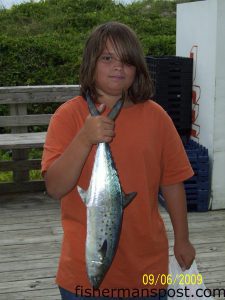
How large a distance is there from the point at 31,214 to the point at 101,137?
3.63 m

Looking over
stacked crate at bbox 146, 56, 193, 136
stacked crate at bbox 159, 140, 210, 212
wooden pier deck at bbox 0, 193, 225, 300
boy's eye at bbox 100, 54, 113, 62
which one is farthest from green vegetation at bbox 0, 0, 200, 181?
boy's eye at bbox 100, 54, 113, 62

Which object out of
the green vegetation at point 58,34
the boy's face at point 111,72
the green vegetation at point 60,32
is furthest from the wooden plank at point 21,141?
the green vegetation at point 60,32

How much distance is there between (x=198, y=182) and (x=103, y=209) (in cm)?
353

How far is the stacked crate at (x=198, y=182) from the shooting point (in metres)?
5.09

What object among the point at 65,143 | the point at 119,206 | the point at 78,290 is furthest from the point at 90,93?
the point at 78,290

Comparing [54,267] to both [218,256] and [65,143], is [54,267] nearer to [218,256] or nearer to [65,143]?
[218,256]

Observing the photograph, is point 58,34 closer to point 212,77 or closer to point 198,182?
point 212,77

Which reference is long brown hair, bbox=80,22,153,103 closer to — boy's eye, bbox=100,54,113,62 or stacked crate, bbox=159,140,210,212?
boy's eye, bbox=100,54,113,62

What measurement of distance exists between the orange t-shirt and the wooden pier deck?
1593mm

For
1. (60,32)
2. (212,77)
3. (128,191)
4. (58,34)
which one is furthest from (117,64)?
(60,32)

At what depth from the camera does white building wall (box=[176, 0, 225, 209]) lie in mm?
4871

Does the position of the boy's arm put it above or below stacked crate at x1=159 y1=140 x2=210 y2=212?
above

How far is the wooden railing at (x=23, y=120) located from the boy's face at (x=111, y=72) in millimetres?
3881
